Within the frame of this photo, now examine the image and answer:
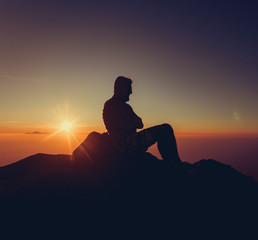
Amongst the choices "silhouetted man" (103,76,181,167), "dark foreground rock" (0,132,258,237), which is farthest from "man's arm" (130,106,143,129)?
"dark foreground rock" (0,132,258,237)

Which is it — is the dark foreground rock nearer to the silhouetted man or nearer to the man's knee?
the silhouetted man

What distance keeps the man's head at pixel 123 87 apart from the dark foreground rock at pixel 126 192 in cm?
151

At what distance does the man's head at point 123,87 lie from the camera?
5359mm

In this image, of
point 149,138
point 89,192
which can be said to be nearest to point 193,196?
point 149,138

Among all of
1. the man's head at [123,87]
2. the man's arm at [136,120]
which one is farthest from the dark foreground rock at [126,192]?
the man's head at [123,87]

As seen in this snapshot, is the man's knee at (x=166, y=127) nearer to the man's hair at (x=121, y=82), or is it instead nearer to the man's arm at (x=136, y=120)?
the man's arm at (x=136, y=120)

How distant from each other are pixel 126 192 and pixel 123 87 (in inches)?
119

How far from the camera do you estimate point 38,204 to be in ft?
13.7

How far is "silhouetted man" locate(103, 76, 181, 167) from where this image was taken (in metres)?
4.96

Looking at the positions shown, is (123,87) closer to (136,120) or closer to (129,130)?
(136,120)

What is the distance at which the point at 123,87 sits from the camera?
17.6ft

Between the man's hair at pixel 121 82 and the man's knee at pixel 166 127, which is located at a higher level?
Result: the man's hair at pixel 121 82

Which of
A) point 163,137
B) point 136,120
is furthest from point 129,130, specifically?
point 163,137

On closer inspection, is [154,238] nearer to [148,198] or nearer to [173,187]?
[148,198]
